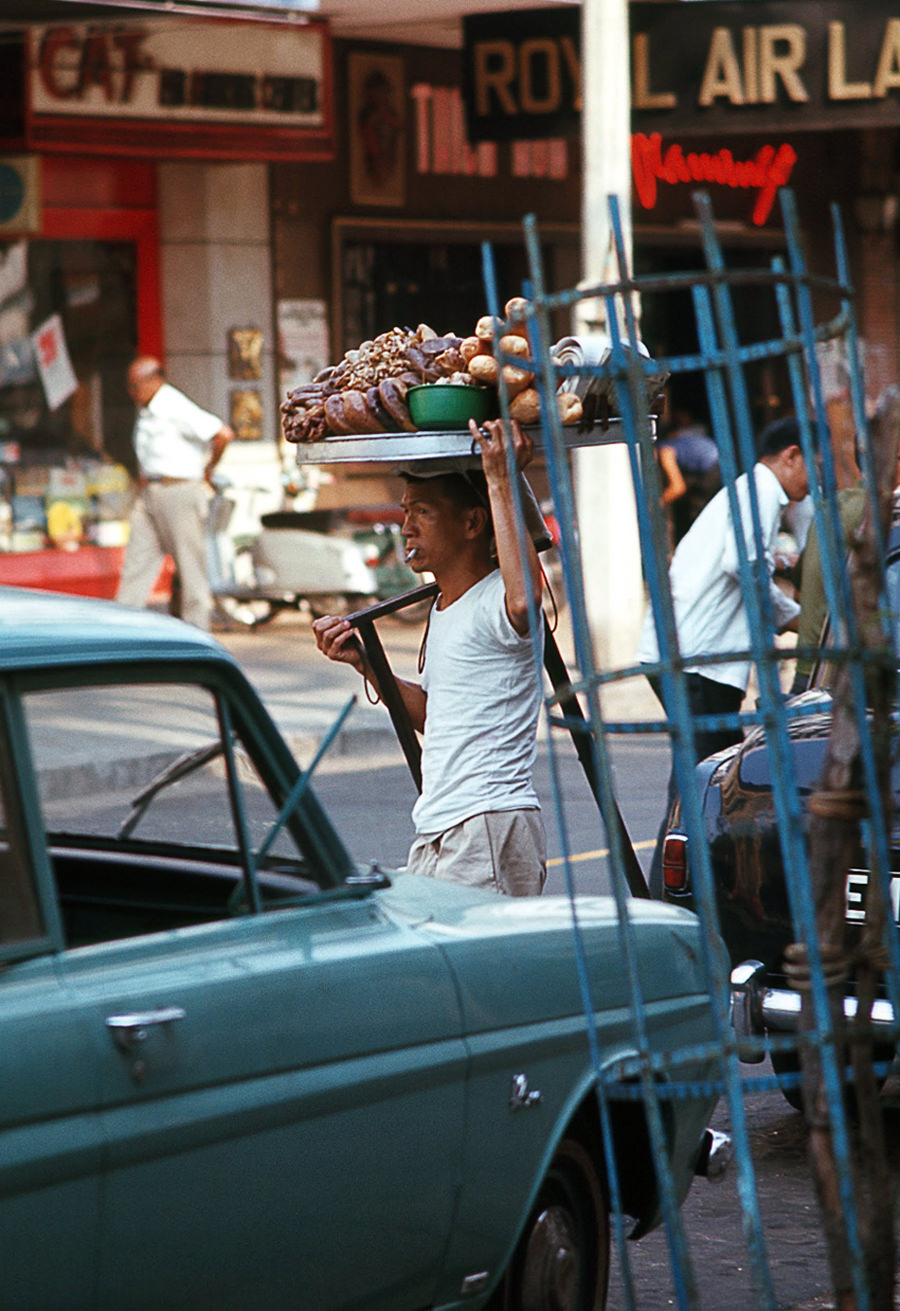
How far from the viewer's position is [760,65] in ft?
53.6

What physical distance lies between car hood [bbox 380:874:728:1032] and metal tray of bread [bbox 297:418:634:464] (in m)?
1.07

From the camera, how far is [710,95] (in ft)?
53.7

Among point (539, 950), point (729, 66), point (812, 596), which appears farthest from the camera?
point (729, 66)

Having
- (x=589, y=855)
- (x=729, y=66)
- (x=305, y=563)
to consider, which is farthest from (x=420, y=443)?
(x=729, y=66)

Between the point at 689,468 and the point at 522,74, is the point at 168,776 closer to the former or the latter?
the point at 522,74

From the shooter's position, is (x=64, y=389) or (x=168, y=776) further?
(x=64, y=389)

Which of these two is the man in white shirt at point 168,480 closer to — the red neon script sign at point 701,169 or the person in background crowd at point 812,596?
the red neon script sign at point 701,169

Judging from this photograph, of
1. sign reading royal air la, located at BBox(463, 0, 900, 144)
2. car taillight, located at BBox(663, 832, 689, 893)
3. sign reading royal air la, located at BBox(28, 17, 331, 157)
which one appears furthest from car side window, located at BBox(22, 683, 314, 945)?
sign reading royal air la, located at BBox(463, 0, 900, 144)

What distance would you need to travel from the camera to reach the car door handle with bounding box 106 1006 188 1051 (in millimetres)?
2867

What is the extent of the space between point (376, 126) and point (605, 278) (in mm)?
6524

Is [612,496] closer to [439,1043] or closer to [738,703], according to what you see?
[738,703]

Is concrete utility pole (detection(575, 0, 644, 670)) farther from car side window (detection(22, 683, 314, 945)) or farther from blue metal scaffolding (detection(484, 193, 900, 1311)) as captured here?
blue metal scaffolding (detection(484, 193, 900, 1311))

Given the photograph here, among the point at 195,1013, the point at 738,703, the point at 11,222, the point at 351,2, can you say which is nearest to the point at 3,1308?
the point at 195,1013

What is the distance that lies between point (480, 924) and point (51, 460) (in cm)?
1395
